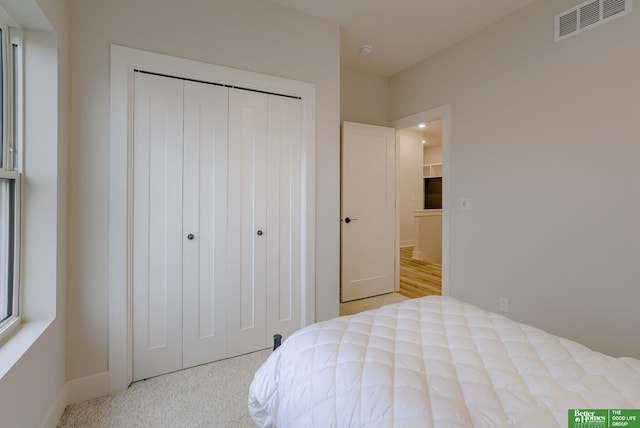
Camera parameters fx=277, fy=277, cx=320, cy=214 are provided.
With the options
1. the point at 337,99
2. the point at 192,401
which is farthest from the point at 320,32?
the point at 192,401

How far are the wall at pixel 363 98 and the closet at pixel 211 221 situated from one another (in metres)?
1.31

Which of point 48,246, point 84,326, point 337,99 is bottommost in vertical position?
point 84,326

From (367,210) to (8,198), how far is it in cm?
297

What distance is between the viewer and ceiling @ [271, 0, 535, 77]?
7.48ft

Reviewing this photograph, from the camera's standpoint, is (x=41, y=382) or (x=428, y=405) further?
(x=41, y=382)

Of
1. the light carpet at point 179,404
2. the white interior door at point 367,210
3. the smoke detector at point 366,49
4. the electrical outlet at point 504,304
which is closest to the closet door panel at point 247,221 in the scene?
the light carpet at point 179,404

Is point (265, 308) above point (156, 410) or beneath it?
above

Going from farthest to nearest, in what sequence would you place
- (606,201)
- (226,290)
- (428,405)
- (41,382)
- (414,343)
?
(226,290) → (606,201) → (41,382) → (414,343) → (428,405)

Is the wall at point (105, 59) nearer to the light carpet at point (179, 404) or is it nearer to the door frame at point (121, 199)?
the door frame at point (121, 199)

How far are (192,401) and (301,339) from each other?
3.50 feet

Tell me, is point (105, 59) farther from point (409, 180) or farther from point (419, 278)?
point (409, 180)

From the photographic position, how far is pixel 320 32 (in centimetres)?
243

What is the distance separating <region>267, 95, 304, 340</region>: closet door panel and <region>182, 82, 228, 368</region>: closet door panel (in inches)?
14.5

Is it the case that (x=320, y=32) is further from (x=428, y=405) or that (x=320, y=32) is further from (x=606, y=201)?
(x=428, y=405)
